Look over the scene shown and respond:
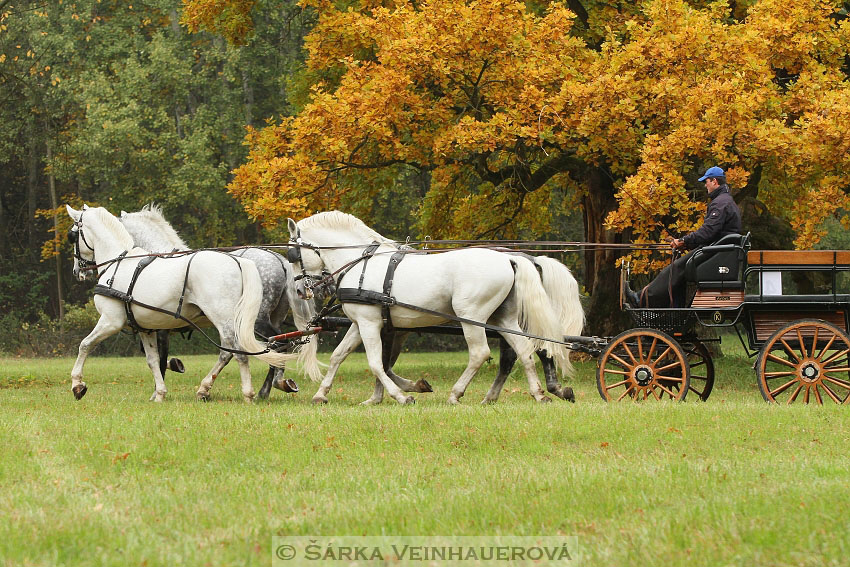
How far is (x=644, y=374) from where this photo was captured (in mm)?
11602

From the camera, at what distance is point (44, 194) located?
1610 inches

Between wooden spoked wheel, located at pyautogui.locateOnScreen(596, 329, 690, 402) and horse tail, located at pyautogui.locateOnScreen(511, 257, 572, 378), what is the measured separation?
0.51m

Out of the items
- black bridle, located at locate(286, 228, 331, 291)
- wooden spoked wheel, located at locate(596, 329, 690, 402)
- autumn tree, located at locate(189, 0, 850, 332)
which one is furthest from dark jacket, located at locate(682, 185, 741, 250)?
autumn tree, located at locate(189, 0, 850, 332)

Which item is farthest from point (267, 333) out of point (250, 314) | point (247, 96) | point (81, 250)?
point (247, 96)

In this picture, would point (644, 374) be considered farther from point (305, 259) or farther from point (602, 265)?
point (602, 265)

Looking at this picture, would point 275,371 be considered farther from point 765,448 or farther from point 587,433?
point 765,448

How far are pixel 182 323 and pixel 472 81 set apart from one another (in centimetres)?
718

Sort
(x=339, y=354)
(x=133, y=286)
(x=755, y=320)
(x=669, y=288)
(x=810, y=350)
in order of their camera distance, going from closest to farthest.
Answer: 1. (x=810, y=350)
2. (x=755, y=320)
3. (x=669, y=288)
4. (x=339, y=354)
5. (x=133, y=286)

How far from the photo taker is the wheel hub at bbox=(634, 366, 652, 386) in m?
11.6

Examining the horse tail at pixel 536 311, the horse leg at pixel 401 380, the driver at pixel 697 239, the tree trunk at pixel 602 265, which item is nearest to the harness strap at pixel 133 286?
the horse leg at pixel 401 380

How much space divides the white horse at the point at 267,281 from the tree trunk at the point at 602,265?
869 cm

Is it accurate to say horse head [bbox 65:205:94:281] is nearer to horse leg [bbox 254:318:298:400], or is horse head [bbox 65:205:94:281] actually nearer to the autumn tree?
horse leg [bbox 254:318:298:400]

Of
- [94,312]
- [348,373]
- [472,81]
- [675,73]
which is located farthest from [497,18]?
[94,312]

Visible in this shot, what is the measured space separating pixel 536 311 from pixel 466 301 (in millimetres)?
773
